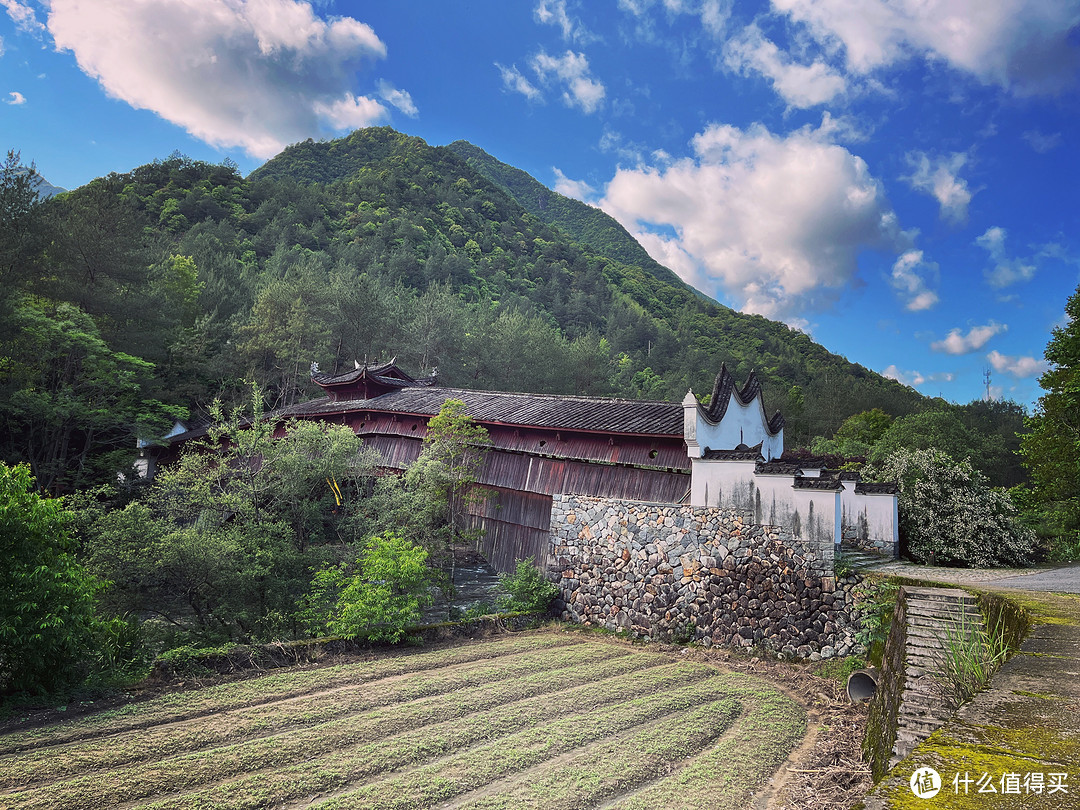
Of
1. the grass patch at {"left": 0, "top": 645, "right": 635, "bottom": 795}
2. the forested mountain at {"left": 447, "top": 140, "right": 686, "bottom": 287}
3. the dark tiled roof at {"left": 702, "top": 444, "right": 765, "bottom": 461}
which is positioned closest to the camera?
the grass patch at {"left": 0, "top": 645, "right": 635, "bottom": 795}

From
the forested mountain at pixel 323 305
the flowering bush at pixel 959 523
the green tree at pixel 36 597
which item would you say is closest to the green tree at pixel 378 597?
the green tree at pixel 36 597

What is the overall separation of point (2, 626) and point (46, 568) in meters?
0.58

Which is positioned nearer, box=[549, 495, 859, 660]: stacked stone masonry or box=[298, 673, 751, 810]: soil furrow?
box=[298, 673, 751, 810]: soil furrow

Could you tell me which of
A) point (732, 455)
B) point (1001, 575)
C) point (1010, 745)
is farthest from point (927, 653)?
point (1001, 575)

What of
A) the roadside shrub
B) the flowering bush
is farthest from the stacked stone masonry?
the flowering bush

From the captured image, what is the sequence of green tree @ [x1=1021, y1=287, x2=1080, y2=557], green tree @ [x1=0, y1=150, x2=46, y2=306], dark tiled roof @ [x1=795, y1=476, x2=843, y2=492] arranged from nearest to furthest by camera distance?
1. dark tiled roof @ [x1=795, y1=476, x2=843, y2=492]
2. green tree @ [x1=1021, y1=287, x2=1080, y2=557]
3. green tree @ [x1=0, y1=150, x2=46, y2=306]

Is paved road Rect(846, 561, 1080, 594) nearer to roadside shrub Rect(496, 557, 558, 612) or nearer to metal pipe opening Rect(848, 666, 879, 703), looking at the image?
metal pipe opening Rect(848, 666, 879, 703)

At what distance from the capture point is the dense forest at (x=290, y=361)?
945cm

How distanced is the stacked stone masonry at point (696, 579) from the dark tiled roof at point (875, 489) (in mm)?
2306

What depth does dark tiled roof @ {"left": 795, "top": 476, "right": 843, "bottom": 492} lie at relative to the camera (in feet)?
29.5

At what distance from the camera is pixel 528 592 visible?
11.7 meters

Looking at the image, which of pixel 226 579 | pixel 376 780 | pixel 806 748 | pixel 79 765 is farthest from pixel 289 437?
pixel 806 748

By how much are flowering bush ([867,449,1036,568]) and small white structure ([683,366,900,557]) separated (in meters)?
0.65

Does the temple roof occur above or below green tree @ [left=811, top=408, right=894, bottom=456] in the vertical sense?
below
